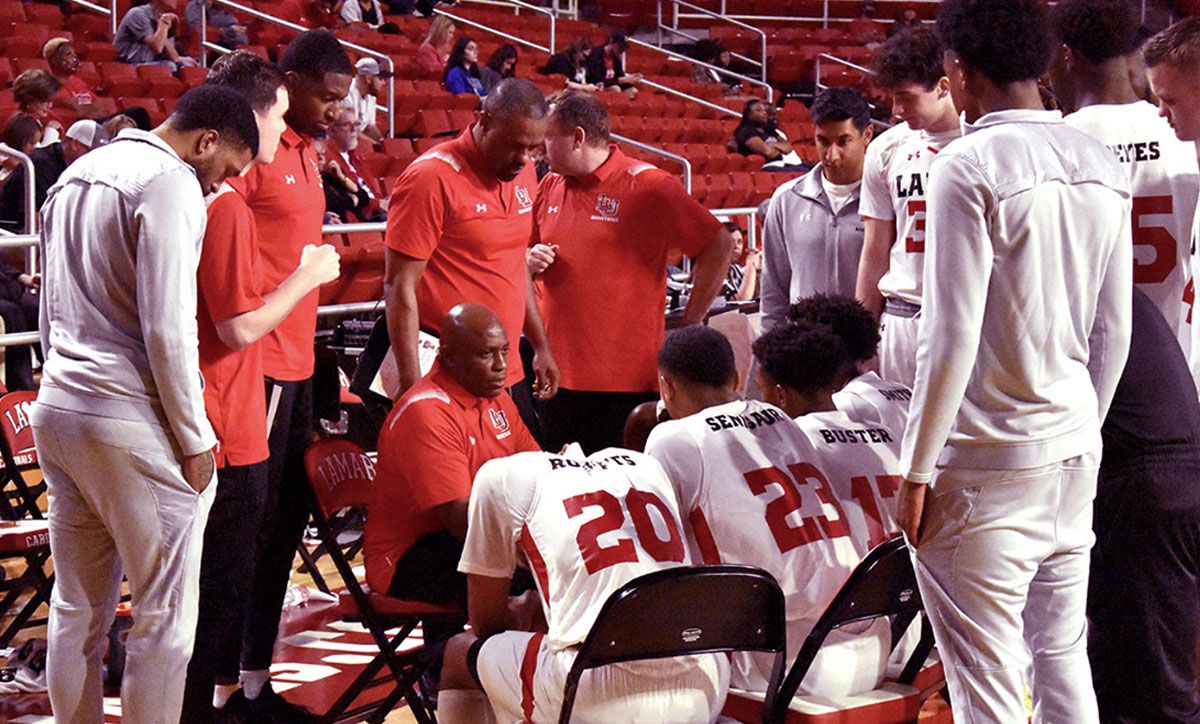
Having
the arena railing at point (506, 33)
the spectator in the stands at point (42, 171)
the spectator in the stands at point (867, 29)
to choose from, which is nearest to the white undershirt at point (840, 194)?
the spectator in the stands at point (42, 171)

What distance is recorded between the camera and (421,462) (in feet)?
11.3

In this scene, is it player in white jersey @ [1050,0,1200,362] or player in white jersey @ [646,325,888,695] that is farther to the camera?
player in white jersey @ [1050,0,1200,362]

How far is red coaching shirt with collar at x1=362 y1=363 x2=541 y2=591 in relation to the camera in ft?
11.3

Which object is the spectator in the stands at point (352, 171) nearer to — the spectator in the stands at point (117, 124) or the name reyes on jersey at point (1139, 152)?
the spectator in the stands at point (117, 124)

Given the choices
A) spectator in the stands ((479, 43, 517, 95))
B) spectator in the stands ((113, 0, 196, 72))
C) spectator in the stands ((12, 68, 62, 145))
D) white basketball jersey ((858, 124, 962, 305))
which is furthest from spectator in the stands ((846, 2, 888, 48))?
white basketball jersey ((858, 124, 962, 305))

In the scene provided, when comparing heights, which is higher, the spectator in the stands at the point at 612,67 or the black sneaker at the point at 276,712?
the spectator in the stands at the point at 612,67

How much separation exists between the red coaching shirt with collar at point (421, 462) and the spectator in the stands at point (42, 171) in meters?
3.99

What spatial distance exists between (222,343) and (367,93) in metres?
8.41

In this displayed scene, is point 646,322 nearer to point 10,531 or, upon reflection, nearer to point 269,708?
point 269,708

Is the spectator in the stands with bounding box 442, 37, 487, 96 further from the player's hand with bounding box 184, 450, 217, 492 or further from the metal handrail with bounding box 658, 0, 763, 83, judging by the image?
the player's hand with bounding box 184, 450, 217, 492

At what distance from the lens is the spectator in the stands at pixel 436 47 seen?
13.3 meters

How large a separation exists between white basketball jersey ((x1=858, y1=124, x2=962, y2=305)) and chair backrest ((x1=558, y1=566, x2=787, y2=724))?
139cm

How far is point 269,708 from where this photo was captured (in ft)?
12.2

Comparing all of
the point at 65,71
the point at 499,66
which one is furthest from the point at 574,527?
the point at 499,66
